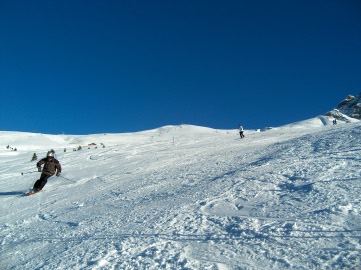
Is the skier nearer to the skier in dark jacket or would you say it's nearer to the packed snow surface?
the skier in dark jacket

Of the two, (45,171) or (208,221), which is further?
(45,171)

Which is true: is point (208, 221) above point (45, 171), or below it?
below

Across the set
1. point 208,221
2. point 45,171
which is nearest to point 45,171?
point 45,171

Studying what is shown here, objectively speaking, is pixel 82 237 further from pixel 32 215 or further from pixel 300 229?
pixel 300 229

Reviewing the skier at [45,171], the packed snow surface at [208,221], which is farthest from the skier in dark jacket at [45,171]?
the packed snow surface at [208,221]

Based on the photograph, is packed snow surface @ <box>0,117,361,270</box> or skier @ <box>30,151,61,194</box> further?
skier @ <box>30,151,61,194</box>

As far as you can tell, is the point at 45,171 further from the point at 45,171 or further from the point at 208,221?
the point at 208,221

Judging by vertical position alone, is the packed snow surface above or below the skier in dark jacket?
below

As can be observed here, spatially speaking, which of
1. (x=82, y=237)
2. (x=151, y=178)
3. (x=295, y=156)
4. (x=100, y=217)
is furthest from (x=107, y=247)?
(x=295, y=156)

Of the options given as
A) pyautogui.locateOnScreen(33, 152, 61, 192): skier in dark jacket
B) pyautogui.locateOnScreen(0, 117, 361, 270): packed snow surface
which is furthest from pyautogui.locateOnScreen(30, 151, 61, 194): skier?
pyautogui.locateOnScreen(0, 117, 361, 270): packed snow surface

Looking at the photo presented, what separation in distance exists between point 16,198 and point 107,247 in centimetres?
790

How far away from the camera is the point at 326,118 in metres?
88.8

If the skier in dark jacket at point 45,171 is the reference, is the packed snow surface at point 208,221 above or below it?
below

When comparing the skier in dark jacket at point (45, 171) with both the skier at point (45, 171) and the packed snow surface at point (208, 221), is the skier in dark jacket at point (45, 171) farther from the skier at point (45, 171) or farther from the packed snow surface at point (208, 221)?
the packed snow surface at point (208, 221)
